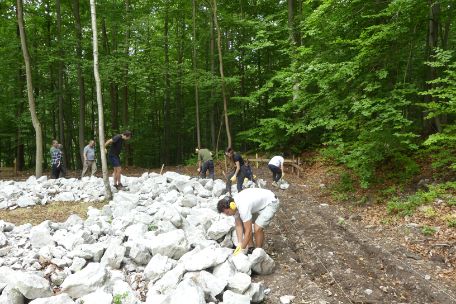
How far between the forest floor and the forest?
1.57 m

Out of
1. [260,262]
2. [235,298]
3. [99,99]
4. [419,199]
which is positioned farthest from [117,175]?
[419,199]

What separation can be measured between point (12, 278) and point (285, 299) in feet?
11.7

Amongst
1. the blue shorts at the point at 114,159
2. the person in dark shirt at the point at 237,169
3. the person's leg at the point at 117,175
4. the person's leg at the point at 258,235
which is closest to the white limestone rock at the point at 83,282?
the person's leg at the point at 258,235

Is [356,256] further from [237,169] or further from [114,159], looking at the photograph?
[114,159]

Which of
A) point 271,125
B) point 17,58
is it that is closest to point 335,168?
point 271,125

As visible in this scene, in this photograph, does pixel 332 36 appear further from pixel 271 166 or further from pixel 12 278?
pixel 12 278

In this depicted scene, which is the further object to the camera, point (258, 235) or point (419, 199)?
point (419, 199)

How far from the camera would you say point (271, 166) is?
12031 millimetres

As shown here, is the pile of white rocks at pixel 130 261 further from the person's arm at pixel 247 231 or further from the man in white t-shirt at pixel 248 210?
the man in white t-shirt at pixel 248 210

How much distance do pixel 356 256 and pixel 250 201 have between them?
2.37 metres

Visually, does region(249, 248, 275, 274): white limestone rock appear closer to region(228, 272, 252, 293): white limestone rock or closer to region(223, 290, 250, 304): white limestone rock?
region(228, 272, 252, 293): white limestone rock

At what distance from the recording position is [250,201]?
529cm

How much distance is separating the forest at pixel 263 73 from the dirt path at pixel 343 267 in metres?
2.21

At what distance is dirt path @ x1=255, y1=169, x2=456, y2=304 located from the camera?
466 centimetres
